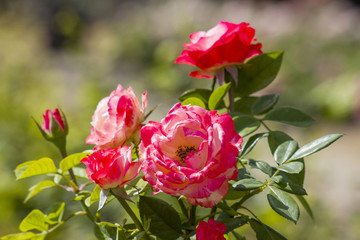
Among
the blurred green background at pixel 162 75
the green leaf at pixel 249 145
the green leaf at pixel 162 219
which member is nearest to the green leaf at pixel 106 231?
the green leaf at pixel 162 219

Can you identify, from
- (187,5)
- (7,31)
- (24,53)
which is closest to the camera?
(24,53)

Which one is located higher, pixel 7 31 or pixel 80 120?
pixel 7 31

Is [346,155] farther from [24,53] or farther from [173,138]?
[173,138]

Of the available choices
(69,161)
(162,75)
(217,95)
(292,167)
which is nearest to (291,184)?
(292,167)

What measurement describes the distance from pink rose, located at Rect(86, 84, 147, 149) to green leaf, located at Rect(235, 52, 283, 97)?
15 centimetres

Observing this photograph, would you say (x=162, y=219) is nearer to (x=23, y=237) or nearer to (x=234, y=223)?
(x=234, y=223)

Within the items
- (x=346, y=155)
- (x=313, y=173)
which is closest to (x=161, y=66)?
(x=313, y=173)

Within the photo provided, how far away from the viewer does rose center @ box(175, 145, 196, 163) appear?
409 millimetres

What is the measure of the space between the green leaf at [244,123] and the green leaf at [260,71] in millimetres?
80

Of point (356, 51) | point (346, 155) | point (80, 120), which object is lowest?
point (346, 155)

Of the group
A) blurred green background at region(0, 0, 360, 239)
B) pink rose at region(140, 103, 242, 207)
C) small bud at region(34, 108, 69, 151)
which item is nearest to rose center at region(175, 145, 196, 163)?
pink rose at region(140, 103, 242, 207)

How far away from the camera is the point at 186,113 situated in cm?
39

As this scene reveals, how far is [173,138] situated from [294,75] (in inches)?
133

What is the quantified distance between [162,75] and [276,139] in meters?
2.29
